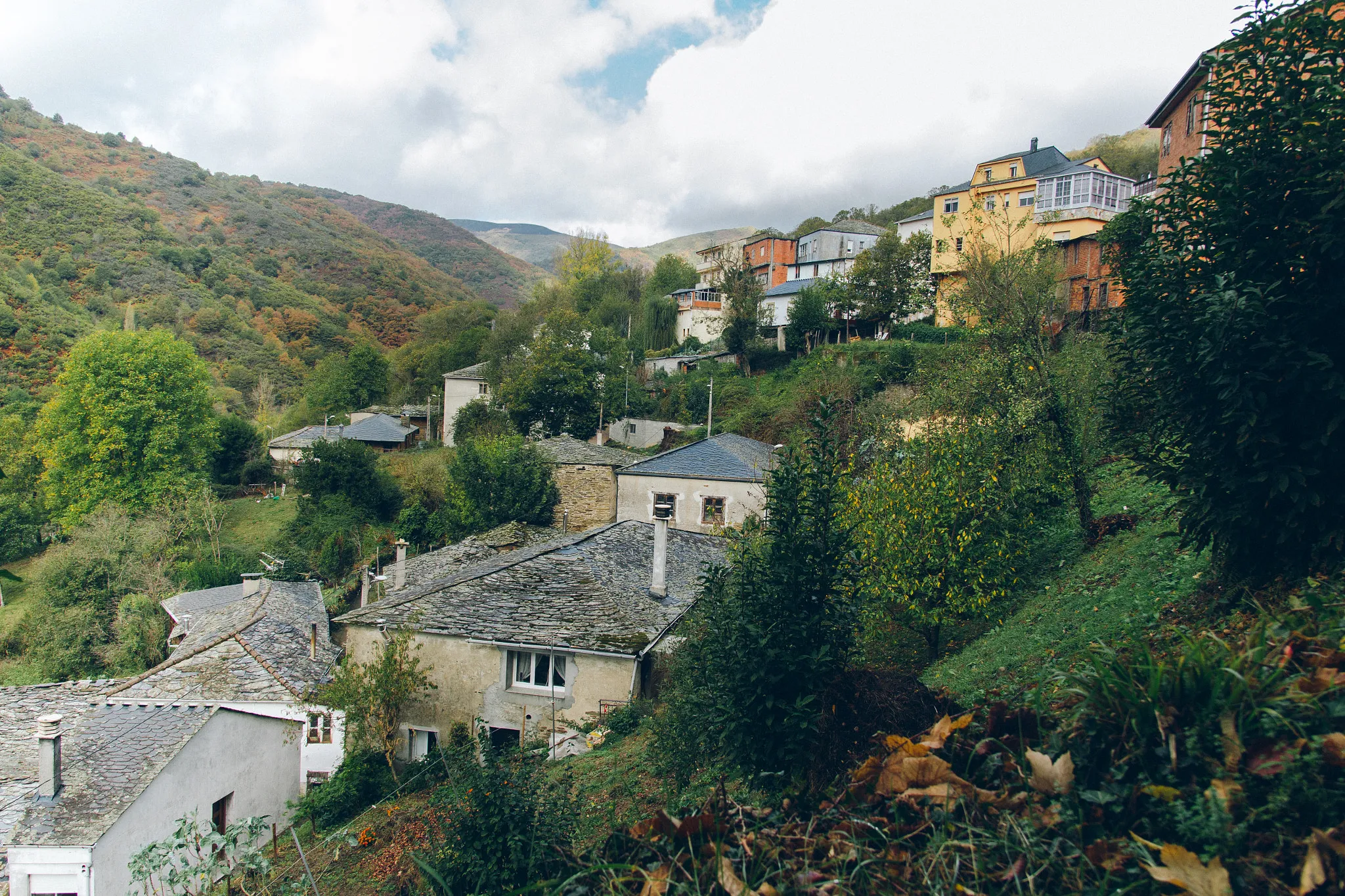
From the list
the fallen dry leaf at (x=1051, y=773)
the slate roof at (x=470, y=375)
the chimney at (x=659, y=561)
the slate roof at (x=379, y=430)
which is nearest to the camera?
the fallen dry leaf at (x=1051, y=773)

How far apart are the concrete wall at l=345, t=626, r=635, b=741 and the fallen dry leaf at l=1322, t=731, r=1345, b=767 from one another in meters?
12.4

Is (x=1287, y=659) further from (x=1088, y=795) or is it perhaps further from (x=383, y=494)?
(x=383, y=494)

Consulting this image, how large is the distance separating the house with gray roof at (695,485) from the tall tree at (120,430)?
28.7 meters

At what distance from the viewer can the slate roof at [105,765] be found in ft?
42.2

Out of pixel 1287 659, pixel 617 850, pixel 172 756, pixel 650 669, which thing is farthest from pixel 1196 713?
pixel 172 756

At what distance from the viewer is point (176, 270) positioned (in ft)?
252

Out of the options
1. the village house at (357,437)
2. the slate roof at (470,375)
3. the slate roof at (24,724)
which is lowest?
the slate roof at (24,724)

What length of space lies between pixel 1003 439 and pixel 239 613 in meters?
22.6

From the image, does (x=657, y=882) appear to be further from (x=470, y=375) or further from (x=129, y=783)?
(x=470, y=375)

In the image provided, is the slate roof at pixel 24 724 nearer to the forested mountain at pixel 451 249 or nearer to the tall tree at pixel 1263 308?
the tall tree at pixel 1263 308

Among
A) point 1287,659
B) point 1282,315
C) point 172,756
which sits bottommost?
point 172,756

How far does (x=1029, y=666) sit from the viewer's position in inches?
333

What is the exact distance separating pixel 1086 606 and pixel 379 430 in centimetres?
4833

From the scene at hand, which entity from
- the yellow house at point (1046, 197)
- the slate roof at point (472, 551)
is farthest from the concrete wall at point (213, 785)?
the yellow house at point (1046, 197)
